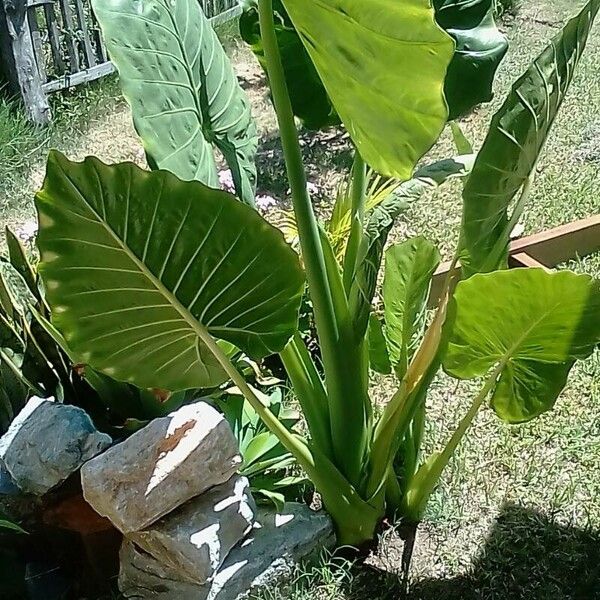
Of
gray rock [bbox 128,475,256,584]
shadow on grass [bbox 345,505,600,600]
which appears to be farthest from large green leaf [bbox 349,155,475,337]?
shadow on grass [bbox 345,505,600,600]

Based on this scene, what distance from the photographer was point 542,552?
84.7 inches

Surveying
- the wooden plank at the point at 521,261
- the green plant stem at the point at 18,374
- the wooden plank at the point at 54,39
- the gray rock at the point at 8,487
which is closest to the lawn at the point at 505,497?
the wooden plank at the point at 521,261

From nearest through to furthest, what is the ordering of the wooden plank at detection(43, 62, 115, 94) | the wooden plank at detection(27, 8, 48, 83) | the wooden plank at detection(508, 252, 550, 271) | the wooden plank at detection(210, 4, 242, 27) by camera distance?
the wooden plank at detection(508, 252, 550, 271)
the wooden plank at detection(27, 8, 48, 83)
the wooden plank at detection(43, 62, 115, 94)
the wooden plank at detection(210, 4, 242, 27)

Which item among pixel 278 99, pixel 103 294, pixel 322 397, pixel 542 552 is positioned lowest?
pixel 542 552

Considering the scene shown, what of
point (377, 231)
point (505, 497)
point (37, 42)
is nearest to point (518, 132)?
point (377, 231)

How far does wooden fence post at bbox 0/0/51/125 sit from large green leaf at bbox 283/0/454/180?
3319 millimetres

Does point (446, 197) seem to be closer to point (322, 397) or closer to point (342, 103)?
point (322, 397)

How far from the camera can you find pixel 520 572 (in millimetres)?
2105

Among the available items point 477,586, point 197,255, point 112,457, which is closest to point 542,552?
point 477,586

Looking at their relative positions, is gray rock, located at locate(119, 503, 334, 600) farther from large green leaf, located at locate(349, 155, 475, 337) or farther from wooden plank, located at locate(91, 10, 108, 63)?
wooden plank, located at locate(91, 10, 108, 63)

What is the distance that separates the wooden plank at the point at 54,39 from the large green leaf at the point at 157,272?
314cm

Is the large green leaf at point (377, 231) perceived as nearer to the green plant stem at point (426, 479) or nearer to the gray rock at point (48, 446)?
the green plant stem at point (426, 479)

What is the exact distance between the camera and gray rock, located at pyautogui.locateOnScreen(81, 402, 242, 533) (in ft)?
5.95

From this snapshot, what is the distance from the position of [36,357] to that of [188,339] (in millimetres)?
637
